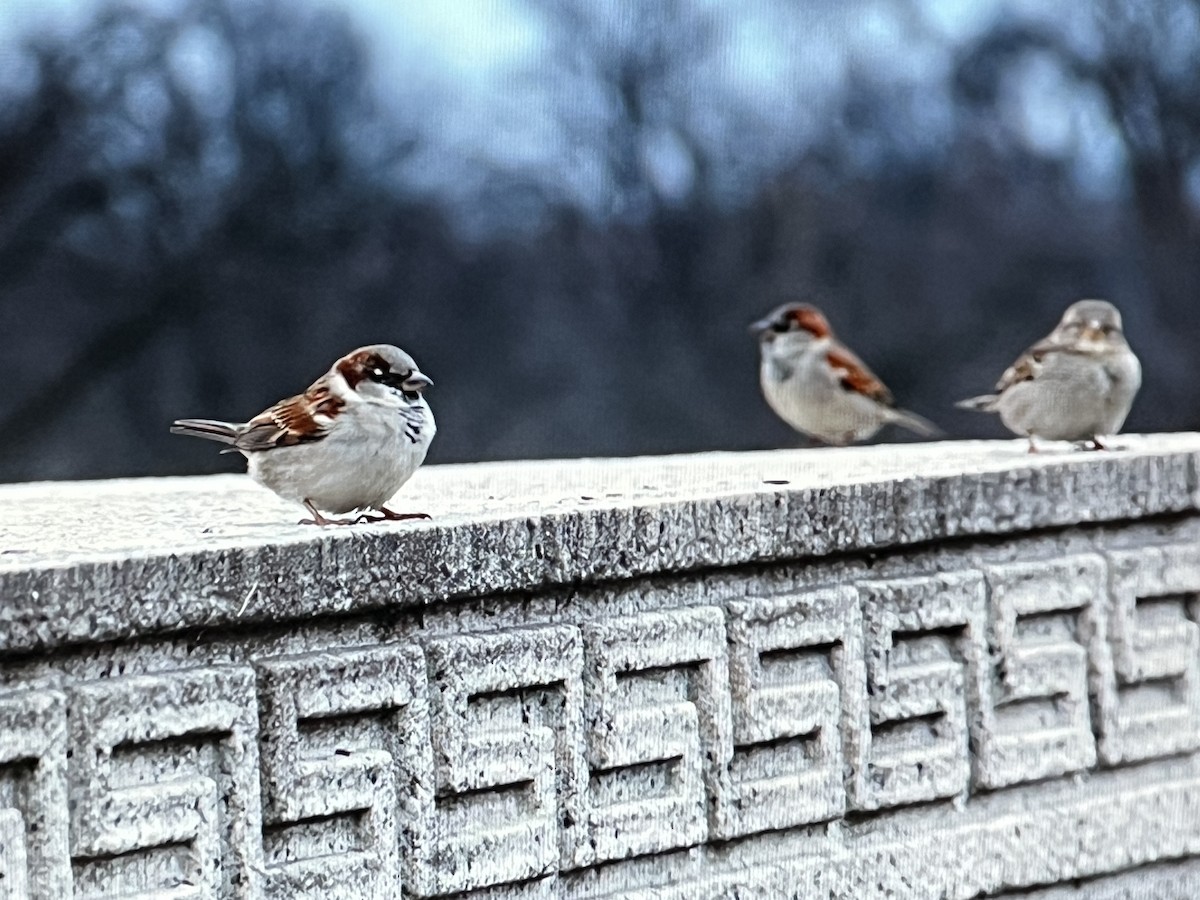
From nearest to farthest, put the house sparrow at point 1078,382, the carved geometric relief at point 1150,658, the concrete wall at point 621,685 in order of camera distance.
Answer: the concrete wall at point 621,685 < the carved geometric relief at point 1150,658 < the house sparrow at point 1078,382

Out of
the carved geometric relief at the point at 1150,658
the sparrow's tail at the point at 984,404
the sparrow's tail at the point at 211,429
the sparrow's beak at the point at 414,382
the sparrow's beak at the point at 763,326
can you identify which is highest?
the sparrow's beak at the point at 763,326

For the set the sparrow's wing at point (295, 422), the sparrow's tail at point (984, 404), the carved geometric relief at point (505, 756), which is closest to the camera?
Result: the carved geometric relief at point (505, 756)

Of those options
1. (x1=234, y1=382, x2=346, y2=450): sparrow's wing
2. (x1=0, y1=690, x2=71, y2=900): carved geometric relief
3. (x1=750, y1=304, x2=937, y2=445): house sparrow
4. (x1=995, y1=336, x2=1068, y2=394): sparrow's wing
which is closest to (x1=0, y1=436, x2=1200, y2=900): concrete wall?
(x1=0, y1=690, x2=71, y2=900): carved geometric relief

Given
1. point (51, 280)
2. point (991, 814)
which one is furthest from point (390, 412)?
point (51, 280)

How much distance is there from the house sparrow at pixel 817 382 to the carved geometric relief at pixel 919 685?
1.73m

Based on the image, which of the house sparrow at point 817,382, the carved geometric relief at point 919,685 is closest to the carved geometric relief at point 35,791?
the carved geometric relief at point 919,685

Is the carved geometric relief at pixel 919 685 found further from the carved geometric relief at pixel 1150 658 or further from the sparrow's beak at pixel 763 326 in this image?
the sparrow's beak at pixel 763 326

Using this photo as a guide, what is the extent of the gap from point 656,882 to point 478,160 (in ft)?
11.1

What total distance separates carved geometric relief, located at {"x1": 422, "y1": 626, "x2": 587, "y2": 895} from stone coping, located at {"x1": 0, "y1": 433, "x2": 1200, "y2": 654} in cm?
8

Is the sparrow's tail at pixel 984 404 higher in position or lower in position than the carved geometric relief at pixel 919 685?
higher

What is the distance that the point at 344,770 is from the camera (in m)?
1.80

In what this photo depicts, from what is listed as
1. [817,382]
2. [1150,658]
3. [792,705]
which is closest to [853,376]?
[817,382]

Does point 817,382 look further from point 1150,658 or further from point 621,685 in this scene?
point 621,685

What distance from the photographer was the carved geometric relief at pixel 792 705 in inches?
85.2
